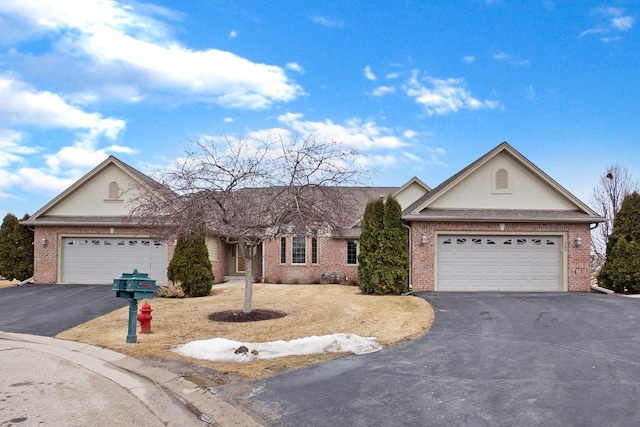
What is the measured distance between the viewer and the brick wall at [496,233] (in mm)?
20406

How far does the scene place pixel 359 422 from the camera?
654 centimetres

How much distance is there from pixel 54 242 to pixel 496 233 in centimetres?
1879

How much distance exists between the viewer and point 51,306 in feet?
56.4

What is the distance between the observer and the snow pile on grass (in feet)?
32.9

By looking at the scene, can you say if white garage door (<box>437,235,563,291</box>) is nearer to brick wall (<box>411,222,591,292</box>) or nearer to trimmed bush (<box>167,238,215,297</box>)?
brick wall (<box>411,222,591,292</box>)

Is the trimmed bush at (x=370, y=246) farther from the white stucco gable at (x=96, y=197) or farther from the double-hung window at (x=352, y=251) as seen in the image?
the white stucco gable at (x=96, y=197)

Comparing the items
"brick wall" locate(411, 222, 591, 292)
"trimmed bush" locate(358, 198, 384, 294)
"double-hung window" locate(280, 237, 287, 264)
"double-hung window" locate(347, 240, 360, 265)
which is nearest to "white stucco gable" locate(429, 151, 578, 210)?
"brick wall" locate(411, 222, 591, 292)

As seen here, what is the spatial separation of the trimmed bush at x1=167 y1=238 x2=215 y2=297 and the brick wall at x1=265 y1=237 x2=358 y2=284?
702cm

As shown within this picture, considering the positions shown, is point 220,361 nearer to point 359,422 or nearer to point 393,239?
point 359,422

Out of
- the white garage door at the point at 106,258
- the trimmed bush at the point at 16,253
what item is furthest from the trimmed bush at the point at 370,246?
the trimmed bush at the point at 16,253

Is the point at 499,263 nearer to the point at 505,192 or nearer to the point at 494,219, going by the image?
the point at 494,219

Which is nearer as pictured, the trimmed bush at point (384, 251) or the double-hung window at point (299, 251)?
the trimmed bush at point (384, 251)

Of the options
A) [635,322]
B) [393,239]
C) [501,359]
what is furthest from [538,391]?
[393,239]

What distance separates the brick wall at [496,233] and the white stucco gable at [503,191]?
0.91 m
